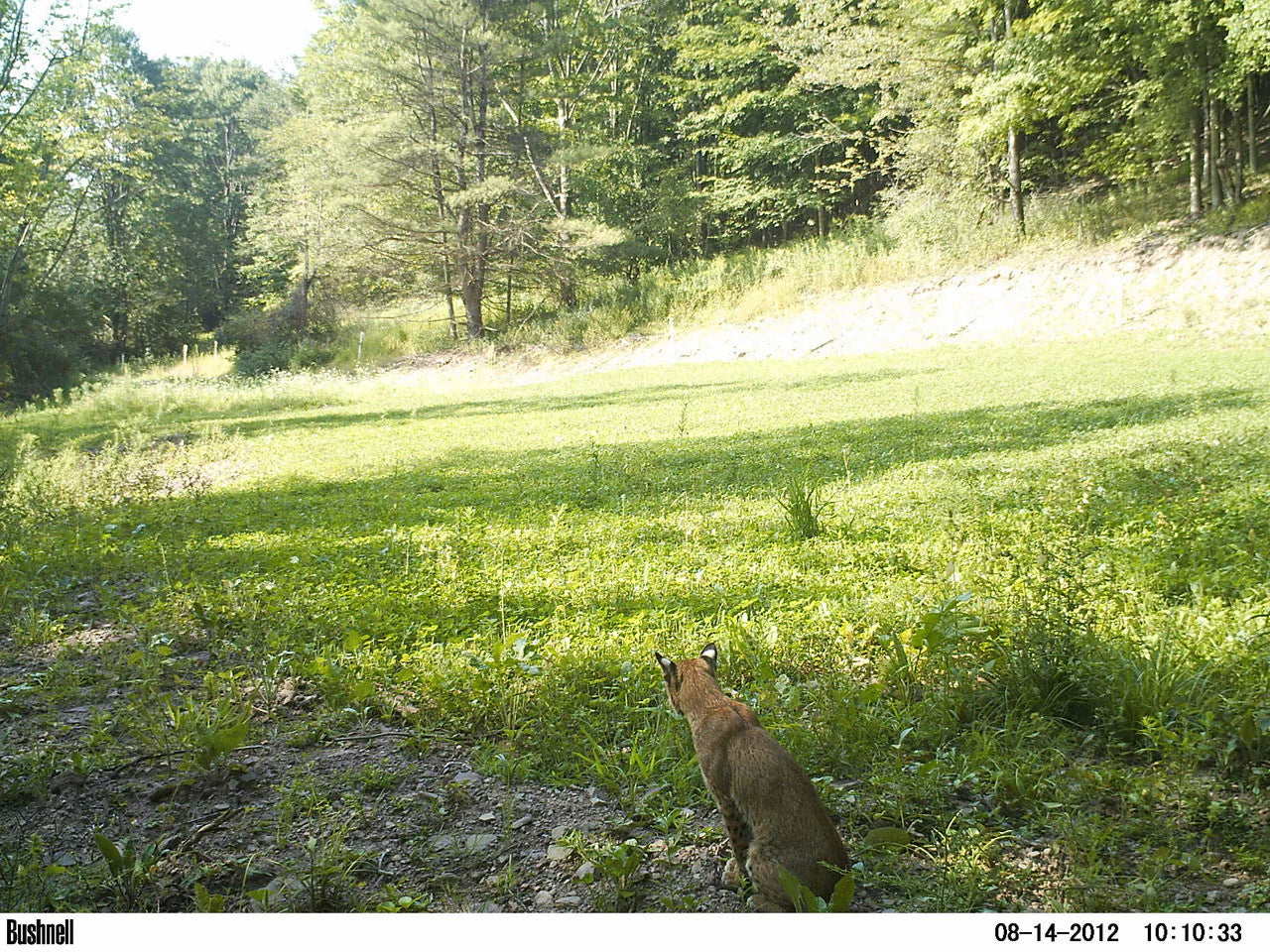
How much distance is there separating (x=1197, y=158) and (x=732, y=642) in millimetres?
25800

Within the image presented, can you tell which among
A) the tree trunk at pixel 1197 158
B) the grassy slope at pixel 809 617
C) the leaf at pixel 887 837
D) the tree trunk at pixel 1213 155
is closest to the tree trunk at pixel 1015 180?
the tree trunk at pixel 1197 158

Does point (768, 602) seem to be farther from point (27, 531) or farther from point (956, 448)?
point (27, 531)

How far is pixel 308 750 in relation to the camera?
3.78 metres

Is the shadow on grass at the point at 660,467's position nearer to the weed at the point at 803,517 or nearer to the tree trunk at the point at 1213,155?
the weed at the point at 803,517

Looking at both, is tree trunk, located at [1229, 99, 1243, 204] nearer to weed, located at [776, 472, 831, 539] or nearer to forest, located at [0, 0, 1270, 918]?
forest, located at [0, 0, 1270, 918]

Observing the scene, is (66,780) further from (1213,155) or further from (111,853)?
(1213,155)

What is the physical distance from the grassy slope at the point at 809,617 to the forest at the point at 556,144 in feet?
59.0

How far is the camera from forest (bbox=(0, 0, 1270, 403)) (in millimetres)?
24531

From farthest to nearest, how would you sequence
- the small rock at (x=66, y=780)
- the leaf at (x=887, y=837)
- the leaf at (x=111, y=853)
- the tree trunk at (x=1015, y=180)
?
the tree trunk at (x=1015, y=180), the small rock at (x=66, y=780), the leaf at (x=887, y=837), the leaf at (x=111, y=853)

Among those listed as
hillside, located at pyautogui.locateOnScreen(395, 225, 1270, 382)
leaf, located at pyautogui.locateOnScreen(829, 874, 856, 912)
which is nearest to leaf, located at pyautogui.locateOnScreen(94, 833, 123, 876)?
leaf, located at pyautogui.locateOnScreen(829, 874, 856, 912)

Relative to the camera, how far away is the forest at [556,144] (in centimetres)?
2453

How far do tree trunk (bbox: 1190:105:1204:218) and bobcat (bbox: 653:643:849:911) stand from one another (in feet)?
86.9

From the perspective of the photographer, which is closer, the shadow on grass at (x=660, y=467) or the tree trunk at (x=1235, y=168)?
the shadow on grass at (x=660, y=467)

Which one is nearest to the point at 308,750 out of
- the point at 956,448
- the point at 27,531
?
the point at 27,531
